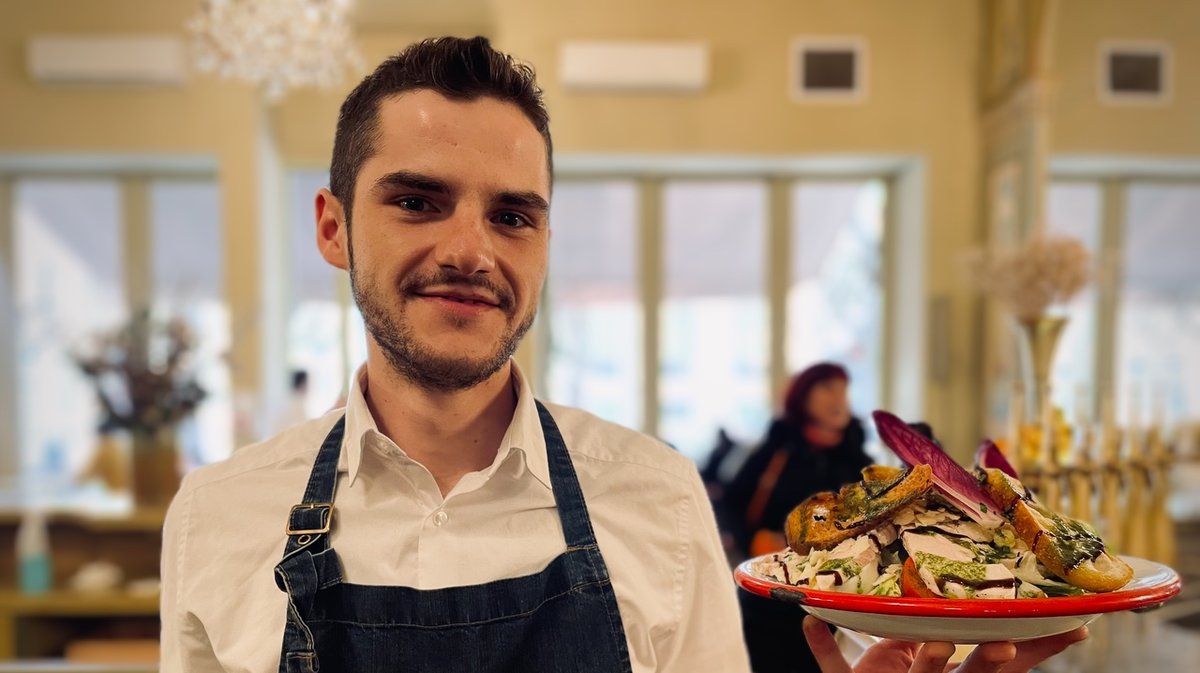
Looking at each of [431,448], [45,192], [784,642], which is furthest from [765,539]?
[45,192]

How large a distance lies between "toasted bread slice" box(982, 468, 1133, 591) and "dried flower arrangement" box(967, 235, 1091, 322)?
5.36ft

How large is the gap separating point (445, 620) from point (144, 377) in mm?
2992

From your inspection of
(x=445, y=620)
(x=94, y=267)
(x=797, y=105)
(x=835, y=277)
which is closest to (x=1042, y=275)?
(x=445, y=620)

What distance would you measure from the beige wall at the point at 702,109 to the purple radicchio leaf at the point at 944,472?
4306mm

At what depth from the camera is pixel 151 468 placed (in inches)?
140

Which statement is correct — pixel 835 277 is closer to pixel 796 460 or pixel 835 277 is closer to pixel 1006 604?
pixel 796 460

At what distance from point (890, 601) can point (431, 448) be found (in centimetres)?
58

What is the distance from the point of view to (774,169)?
5.50 m

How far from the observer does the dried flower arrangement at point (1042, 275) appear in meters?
2.39

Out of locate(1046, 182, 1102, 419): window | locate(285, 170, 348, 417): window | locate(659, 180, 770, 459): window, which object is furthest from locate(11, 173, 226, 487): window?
locate(1046, 182, 1102, 419): window

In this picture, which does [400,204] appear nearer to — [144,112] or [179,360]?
[179,360]

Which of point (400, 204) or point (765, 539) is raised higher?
point (400, 204)

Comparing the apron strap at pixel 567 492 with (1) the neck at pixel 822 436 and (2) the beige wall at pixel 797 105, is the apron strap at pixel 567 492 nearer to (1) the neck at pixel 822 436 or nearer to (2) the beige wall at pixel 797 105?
(1) the neck at pixel 822 436

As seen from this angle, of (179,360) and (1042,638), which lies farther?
(179,360)
